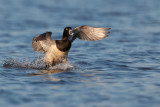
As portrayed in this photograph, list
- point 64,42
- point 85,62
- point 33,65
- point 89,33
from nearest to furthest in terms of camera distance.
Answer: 1. point 64,42
2. point 89,33
3. point 33,65
4. point 85,62

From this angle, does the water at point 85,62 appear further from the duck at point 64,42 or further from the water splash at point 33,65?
the duck at point 64,42

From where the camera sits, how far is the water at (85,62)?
6.35 metres

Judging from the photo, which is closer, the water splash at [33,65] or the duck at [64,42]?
the duck at [64,42]

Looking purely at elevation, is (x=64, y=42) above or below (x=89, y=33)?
below

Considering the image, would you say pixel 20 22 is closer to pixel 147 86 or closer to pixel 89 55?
pixel 89 55

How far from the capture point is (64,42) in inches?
344

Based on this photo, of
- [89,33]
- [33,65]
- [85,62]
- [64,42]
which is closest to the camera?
[64,42]

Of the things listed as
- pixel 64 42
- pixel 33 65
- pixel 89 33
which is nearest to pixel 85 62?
pixel 89 33

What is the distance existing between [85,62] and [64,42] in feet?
4.38

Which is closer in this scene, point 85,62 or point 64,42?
point 64,42

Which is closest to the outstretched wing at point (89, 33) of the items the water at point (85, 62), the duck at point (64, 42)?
the duck at point (64, 42)

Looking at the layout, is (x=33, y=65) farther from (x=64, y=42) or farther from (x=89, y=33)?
(x=89, y=33)

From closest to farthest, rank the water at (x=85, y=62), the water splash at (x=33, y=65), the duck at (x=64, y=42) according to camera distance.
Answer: the water at (x=85, y=62)
the duck at (x=64, y=42)
the water splash at (x=33, y=65)

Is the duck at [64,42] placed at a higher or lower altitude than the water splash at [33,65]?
higher
